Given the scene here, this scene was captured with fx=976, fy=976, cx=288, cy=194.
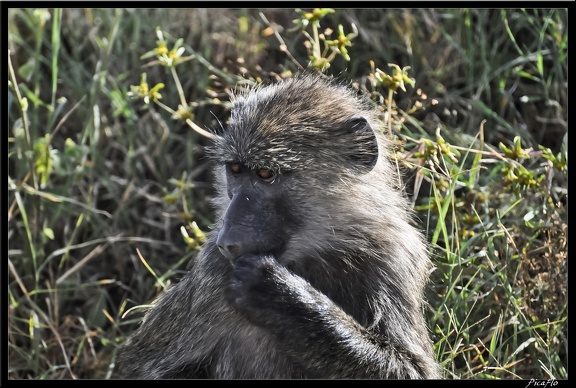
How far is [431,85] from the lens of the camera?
5.55 metres

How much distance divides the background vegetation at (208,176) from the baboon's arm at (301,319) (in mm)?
719

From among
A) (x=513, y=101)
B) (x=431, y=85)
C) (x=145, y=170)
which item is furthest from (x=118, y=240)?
(x=513, y=101)

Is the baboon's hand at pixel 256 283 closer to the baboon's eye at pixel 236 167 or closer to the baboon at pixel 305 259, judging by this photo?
the baboon at pixel 305 259

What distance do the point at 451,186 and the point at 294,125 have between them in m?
0.79

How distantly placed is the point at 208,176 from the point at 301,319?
2594 millimetres

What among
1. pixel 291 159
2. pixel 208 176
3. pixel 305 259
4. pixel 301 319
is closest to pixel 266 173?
pixel 291 159

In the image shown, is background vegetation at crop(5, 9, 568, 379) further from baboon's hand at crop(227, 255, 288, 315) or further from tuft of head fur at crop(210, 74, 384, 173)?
baboon's hand at crop(227, 255, 288, 315)

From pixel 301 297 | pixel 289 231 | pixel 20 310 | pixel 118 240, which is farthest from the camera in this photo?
pixel 118 240

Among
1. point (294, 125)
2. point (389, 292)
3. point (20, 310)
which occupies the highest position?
point (294, 125)

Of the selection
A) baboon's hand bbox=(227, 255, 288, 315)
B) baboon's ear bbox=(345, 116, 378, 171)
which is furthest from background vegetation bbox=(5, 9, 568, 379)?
baboon's hand bbox=(227, 255, 288, 315)

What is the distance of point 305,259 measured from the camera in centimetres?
354

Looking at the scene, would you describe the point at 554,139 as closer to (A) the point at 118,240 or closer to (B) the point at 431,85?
(B) the point at 431,85

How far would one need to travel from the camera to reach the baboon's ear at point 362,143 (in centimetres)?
359

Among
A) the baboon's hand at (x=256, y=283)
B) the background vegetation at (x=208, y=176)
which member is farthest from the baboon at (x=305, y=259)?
the background vegetation at (x=208, y=176)
